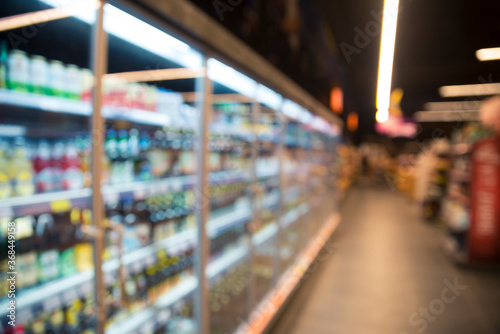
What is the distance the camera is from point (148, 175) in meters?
2.17

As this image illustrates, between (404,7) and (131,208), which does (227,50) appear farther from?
(404,7)

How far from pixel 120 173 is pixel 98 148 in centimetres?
68

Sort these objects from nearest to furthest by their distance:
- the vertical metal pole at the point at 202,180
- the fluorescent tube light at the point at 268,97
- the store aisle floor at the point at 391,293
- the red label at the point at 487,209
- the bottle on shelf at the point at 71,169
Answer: the bottle on shelf at the point at 71,169 → the vertical metal pole at the point at 202,180 → the fluorescent tube light at the point at 268,97 → the store aisle floor at the point at 391,293 → the red label at the point at 487,209

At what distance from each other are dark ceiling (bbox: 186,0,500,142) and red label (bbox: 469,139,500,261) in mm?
2049

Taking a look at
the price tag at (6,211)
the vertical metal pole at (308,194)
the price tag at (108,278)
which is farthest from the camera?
the vertical metal pole at (308,194)

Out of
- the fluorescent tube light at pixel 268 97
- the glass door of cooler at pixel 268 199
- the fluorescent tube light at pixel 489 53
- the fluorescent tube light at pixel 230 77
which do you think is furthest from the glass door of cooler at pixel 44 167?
the fluorescent tube light at pixel 489 53

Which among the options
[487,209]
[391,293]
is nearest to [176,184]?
[391,293]

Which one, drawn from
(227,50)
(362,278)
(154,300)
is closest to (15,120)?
(227,50)

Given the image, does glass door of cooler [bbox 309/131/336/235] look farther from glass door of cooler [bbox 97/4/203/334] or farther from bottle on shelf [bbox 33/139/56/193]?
bottle on shelf [bbox 33/139/56/193]

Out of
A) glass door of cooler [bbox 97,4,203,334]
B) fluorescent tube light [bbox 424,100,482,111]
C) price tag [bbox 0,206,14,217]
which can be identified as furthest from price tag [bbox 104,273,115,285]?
fluorescent tube light [bbox 424,100,482,111]

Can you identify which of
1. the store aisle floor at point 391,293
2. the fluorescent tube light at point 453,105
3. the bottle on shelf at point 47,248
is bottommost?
the store aisle floor at point 391,293

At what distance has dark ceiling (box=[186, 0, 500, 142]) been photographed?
329 centimetres

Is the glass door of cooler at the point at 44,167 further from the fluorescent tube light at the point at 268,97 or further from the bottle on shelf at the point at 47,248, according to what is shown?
the fluorescent tube light at the point at 268,97

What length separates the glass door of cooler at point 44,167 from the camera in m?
1.25
